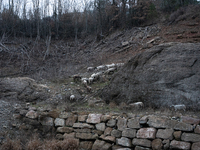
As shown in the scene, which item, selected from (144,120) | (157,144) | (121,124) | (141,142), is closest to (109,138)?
(121,124)

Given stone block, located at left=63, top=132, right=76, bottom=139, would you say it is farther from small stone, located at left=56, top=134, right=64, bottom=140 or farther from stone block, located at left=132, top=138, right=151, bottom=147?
stone block, located at left=132, top=138, right=151, bottom=147

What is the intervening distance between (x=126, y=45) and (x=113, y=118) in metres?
13.2

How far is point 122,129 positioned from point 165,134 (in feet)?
4.37

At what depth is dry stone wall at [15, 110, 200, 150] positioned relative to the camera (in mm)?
4602

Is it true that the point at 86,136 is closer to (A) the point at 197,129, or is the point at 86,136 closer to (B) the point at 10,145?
(B) the point at 10,145

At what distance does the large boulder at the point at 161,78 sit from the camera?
6543 mm

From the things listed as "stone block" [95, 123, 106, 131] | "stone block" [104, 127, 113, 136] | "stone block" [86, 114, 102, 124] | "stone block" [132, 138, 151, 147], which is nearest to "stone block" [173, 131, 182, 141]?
"stone block" [132, 138, 151, 147]

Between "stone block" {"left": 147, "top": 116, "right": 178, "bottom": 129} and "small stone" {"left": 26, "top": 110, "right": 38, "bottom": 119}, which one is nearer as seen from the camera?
"stone block" {"left": 147, "top": 116, "right": 178, "bottom": 129}

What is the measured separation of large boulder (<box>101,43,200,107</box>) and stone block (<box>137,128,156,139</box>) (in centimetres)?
187

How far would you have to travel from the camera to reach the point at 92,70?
13359 mm

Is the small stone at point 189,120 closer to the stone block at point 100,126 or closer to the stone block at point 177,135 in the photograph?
the stone block at point 177,135

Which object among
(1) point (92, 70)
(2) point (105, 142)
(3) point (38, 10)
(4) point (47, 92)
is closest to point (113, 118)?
(2) point (105, 142)

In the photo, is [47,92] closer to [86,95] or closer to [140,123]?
[86,95]

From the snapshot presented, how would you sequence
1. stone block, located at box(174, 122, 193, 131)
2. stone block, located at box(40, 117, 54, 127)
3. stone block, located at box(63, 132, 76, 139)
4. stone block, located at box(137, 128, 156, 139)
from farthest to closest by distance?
1. stone block, located at box(40, 117, 54, 127)
2. stone block, located at box(63, 132, 76, 139)
3. stone block, located at box(137, 128, 156, 139)
4. stone block, located at box(174, 122, 193, 131)
